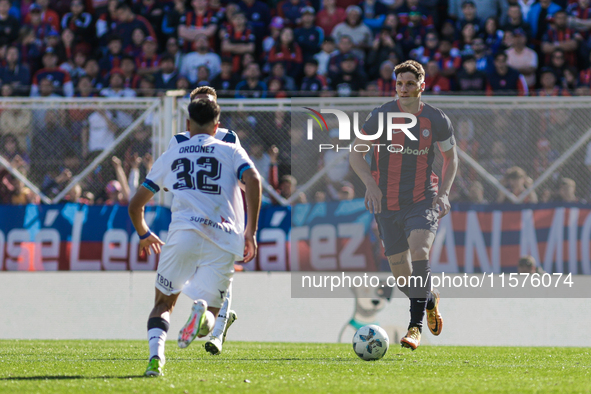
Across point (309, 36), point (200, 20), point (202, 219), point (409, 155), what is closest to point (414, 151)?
point (409, 155)

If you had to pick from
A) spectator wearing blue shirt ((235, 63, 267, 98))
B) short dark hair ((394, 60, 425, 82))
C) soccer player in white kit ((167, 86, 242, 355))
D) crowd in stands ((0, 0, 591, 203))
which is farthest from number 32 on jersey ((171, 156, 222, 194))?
spectator wearing blue shirt ((235, 63, 267, 98))

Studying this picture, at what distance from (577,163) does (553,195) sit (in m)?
0.55

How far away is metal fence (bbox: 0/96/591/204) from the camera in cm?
1036

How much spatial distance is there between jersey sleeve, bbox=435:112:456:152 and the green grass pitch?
195 centimetres

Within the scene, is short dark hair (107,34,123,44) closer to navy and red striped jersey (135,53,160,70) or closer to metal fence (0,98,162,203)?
navy and red striped jersey (135,53,160,70)

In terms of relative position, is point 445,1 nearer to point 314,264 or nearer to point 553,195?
point 553,195

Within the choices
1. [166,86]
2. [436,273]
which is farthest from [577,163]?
[166,86]

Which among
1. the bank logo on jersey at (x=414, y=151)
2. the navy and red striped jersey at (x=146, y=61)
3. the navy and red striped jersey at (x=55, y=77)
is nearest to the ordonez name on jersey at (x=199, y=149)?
the bank logo on jersey at (x=414, y=151)

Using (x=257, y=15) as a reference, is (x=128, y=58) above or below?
below

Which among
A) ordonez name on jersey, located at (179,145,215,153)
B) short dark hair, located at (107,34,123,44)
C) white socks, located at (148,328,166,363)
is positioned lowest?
white socks, located at (148,328,166,363)

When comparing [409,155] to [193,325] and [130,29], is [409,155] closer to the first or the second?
[193,325]

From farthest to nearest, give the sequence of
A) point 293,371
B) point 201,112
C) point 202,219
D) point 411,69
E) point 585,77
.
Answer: point 585,77 < point 411,69 < point 293,371 < point 201,112 < point 202,219

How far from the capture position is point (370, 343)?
6637mm

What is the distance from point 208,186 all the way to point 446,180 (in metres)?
2.97
